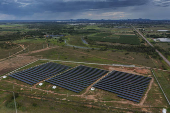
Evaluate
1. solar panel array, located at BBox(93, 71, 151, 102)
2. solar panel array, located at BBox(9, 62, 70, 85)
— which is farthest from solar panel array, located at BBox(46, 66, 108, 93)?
solar panel array, located at BBox(9, 62, 70, 85)

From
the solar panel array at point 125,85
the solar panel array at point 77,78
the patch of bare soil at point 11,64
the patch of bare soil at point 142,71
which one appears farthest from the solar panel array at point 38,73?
the patch of bare soil at point 142,71

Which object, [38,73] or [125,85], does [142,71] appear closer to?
[125,85]

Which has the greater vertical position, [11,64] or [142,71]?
[11,64]

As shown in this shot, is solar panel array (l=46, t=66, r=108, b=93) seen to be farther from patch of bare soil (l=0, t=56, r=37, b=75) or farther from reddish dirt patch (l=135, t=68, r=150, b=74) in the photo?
patch of bare soil (l=0, t=56, r=37, b=75)

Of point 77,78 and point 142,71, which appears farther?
point 142,71

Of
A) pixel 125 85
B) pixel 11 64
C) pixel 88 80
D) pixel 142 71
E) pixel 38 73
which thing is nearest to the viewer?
pixel 125 85

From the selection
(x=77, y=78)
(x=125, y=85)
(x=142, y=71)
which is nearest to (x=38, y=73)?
(x=77, y=78)

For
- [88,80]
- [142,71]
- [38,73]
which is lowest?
[88,80]

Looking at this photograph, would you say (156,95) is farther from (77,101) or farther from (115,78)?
(77,101)
